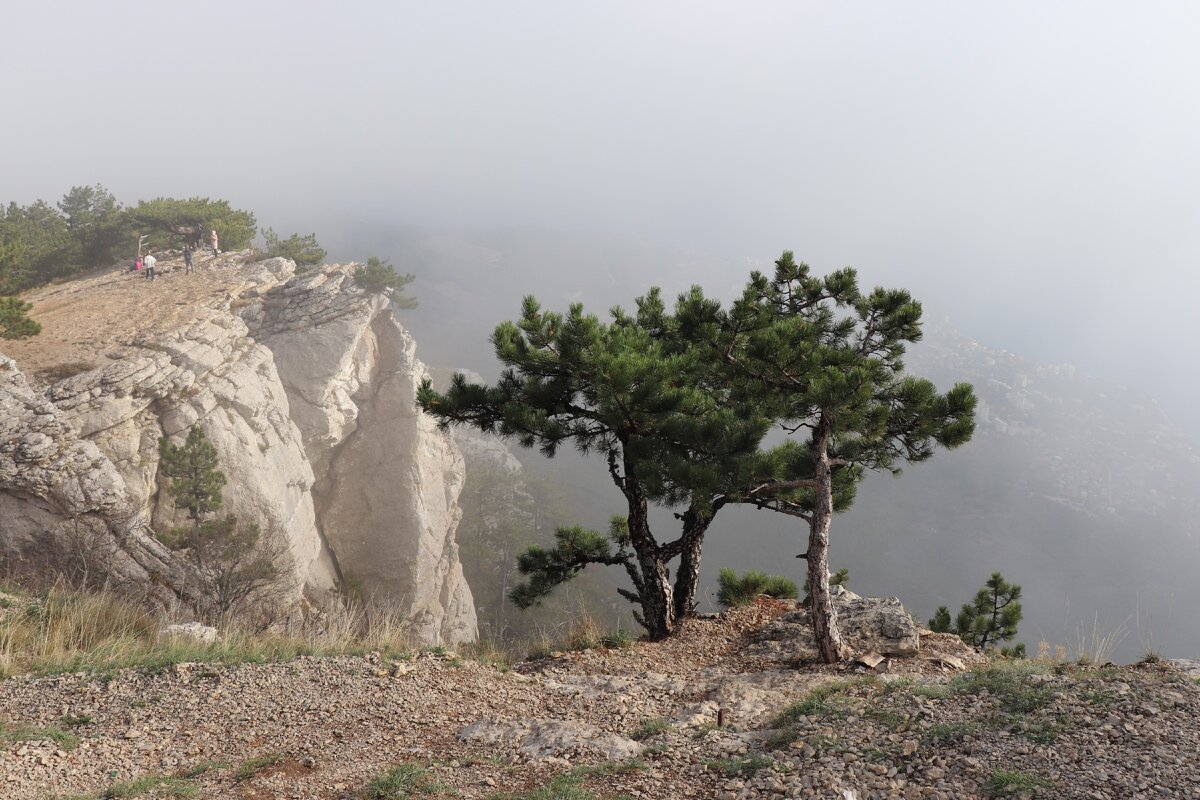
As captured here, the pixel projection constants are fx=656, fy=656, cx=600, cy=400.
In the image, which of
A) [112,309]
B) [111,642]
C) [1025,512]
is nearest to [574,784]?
[111,642]

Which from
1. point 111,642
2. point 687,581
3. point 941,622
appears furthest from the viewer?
point 941,622

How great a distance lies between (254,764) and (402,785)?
1.23 m

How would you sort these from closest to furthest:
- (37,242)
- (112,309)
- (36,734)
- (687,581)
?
(36,734)
(687,581)
(112,309)
(37,242)

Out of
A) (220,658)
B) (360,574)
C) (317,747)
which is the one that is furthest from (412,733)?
(360,574)

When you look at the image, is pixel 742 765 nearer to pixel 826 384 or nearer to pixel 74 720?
pixel 826 384

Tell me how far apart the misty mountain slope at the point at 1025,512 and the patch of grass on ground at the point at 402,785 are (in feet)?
178

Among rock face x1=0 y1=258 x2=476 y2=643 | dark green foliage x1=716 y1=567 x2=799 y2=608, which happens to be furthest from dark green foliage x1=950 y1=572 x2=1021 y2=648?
rock face x1=0 y1=258 x2=476 y2=643

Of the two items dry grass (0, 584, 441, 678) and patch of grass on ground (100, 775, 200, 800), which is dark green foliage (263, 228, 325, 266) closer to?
dry grass (0, 584, 441, 678)

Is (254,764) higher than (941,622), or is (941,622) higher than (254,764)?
(254,764)

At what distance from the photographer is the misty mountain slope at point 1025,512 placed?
71500mm

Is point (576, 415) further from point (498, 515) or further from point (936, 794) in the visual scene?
point (498, 515)

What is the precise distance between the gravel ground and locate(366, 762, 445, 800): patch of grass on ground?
0.05 m

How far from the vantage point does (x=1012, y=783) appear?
366cm

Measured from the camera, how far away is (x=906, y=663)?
6906 mm
